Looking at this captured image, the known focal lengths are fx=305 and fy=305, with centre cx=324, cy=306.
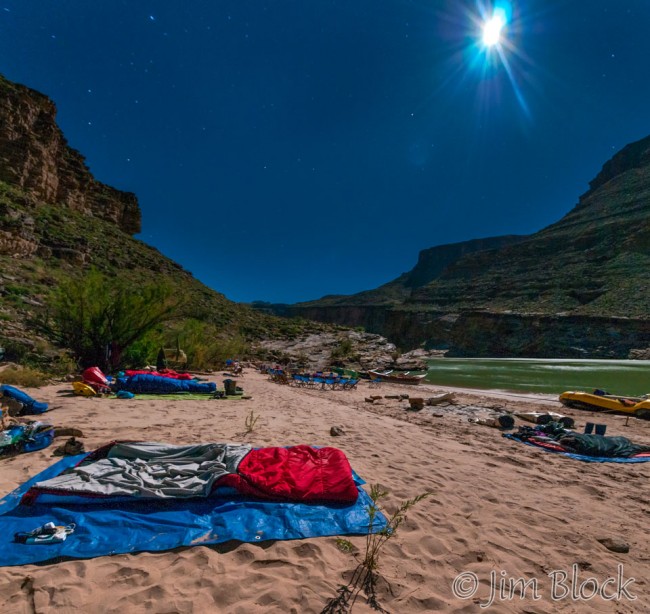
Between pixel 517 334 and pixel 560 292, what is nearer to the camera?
→ pixel 517 334

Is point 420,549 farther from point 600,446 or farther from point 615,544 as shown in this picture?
point 600,446

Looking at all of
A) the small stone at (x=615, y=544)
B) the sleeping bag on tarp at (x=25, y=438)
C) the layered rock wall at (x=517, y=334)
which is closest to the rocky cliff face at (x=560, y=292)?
the layered rock wall at (x=517, y=334)

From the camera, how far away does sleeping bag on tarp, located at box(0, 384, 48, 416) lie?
5.33m

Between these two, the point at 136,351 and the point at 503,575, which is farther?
the point at 136,351

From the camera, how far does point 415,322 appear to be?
75312 mm

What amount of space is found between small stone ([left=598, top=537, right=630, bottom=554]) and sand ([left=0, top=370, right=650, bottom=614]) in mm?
44

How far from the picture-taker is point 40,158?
101ft

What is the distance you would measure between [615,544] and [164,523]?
3.98 m

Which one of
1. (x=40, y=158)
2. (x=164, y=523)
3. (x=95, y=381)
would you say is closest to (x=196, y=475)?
(x=164, y=523)

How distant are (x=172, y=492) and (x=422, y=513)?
2.50 metres

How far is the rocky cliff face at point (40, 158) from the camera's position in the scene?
28.5 m

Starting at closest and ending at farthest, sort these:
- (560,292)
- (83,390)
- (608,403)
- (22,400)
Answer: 1. (22,400)
2. (83,390)
3. (608,403)
4. (560,292)

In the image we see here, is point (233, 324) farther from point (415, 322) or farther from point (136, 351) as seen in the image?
point (415, 322)

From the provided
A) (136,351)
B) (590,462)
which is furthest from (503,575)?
(136,351)
